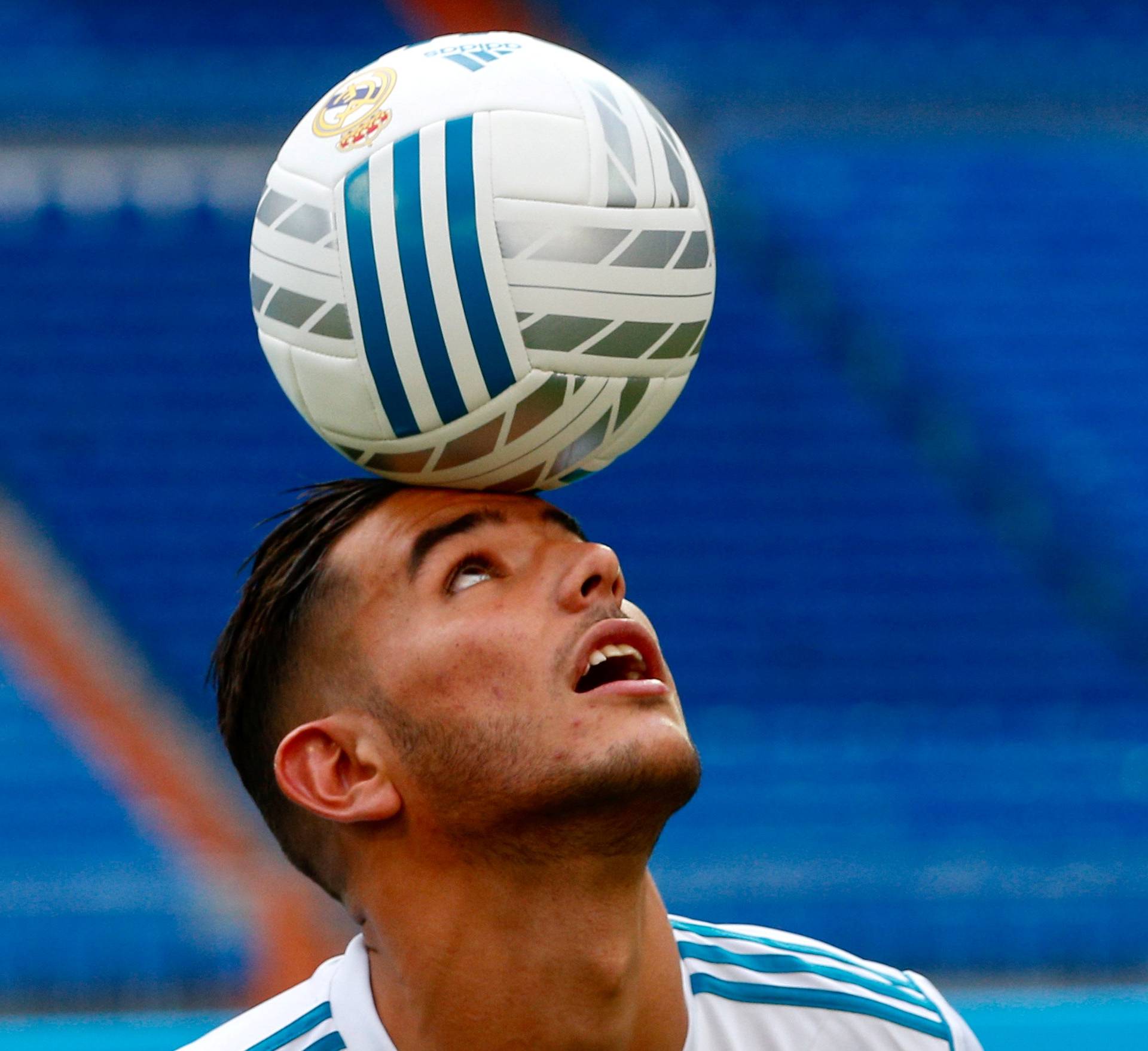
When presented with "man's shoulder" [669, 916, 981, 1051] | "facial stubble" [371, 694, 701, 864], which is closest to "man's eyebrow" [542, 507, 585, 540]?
"facial stubble" [371, 694, 701, 864]

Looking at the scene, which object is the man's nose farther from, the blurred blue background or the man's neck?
the blurred blue background

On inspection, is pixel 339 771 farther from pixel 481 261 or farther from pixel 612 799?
pixel 481 261

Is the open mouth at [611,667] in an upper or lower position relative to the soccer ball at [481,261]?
lower

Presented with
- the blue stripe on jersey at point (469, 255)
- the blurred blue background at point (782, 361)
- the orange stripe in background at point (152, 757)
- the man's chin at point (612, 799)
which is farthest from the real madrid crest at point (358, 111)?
the blurred blue background at point (782, 361)

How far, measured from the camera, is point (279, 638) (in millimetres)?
2746

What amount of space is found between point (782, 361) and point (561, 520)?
21.5 feet

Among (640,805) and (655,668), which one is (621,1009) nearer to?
(640,805)

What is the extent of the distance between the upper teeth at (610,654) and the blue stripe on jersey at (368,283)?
475 mm

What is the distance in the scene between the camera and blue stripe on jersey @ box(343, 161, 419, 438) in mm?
2430

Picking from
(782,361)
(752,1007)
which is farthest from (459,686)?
(782,361)

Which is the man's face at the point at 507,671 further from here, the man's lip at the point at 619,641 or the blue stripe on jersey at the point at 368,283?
the blue stripe on jersey at the point at 368,283

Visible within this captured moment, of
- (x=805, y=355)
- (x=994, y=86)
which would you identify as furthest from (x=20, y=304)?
(x=994, y=86)

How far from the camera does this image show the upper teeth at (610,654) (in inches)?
100

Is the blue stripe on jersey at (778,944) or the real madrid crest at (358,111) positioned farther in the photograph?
the blue stripe on jersey at (778,944)
